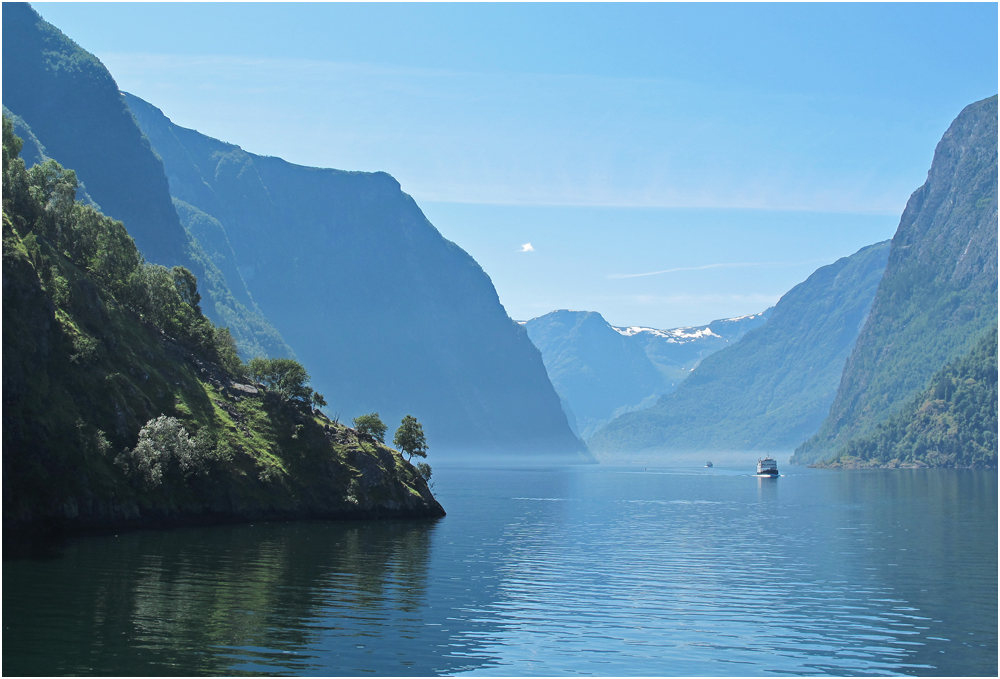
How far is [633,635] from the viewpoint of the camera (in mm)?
53031

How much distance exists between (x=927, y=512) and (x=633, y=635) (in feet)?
366

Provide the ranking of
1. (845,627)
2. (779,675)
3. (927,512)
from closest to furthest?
(779,675)
(845,627)
(927,512)

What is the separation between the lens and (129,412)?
341 ft

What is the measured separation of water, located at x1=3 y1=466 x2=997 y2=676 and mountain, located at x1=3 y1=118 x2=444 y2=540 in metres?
7.73

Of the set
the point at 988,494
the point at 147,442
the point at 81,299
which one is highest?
the point at 81,299

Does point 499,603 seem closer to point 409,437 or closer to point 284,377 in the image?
point 284,377

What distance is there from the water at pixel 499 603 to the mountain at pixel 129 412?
7.73 meters

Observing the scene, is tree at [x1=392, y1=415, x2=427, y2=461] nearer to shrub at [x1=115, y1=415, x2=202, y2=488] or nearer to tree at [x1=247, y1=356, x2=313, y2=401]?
tree at [x1=247, y1=356, x2=313, y2=401]

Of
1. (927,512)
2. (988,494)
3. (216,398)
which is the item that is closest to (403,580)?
(216,398)

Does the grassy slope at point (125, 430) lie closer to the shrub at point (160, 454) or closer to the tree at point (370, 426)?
the shrub at point (160, 454)

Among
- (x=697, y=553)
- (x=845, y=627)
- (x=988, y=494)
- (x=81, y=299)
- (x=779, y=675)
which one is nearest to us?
(x=779, y=675)

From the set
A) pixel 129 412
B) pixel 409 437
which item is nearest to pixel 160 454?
pixel 129 412

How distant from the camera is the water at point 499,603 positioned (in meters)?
45.6

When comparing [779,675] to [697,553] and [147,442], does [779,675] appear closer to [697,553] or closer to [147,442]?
[697,553]
